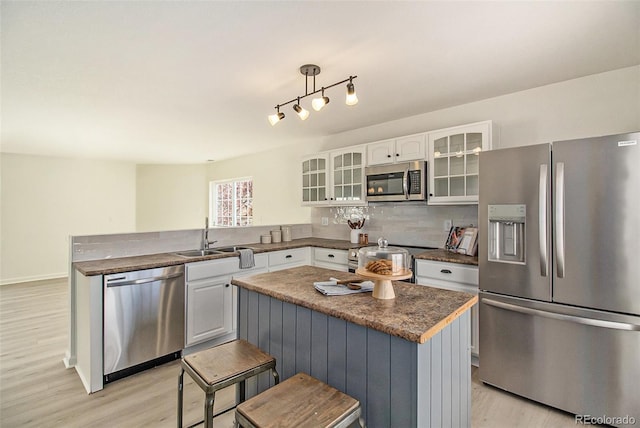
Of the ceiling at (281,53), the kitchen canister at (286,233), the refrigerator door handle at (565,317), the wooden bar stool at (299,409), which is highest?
the ceiling at (281,53)

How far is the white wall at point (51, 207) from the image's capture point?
5.70 meters

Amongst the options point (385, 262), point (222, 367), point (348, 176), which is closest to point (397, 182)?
point (348, 176)

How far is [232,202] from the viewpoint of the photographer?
23.3ft

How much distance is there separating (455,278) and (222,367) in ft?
6.84

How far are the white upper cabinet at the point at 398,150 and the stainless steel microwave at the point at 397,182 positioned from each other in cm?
7

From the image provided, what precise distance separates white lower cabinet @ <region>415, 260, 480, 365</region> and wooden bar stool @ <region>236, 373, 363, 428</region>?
1825 mm

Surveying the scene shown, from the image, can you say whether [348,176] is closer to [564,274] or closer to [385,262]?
[564,274]

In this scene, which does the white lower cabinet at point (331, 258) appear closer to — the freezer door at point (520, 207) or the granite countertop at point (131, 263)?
the granite countertop at point (131, 263)

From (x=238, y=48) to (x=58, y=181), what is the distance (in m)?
6.18

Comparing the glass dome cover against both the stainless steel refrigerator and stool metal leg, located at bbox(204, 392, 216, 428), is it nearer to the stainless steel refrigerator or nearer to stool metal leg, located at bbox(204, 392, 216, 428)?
stool metal leg, located at bbox(204, 392, 216, 428)

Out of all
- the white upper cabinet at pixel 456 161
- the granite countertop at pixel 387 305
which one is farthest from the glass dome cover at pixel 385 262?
the white upper cabinet at pixel 456 161

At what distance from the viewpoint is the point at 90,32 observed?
76.1 inches

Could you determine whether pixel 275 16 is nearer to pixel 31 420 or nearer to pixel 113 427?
pixel 113 427

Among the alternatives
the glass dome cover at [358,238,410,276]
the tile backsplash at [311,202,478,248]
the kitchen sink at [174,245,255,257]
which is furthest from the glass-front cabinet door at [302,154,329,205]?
Answer: the glass dome cover at [358,238,410,276]
